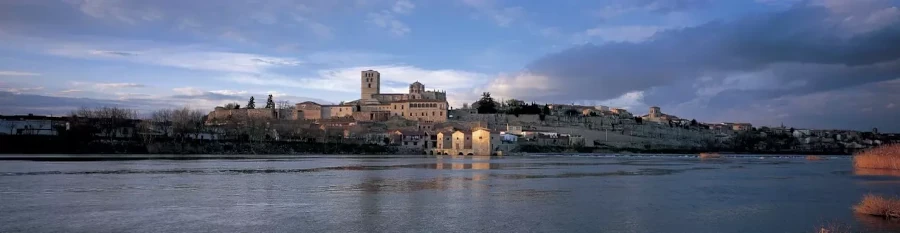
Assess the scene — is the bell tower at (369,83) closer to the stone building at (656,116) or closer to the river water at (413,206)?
the stone building at (656,116)

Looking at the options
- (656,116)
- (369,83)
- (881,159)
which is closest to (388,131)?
(369,83)

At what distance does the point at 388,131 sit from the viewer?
8681 centimetres

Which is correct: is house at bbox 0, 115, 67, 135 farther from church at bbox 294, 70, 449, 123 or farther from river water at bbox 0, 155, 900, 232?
river water at bbox 0, 155, 900, 232

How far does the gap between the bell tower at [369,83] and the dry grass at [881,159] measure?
85.3 m

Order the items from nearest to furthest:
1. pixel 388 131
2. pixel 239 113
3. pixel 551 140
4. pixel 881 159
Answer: pixel 881 159
pixel 388 131
pixel 551 140
pixel 239 113

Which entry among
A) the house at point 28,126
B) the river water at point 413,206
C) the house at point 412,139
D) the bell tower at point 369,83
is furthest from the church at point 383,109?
the river water at point 413,206

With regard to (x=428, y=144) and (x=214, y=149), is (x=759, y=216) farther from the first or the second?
(x=428, y=144)

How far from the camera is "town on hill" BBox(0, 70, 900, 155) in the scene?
198ft

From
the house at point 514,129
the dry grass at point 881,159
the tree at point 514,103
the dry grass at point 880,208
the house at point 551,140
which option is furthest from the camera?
the tree at point 514,103

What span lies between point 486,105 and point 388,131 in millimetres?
27307

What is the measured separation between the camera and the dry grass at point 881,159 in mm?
33969

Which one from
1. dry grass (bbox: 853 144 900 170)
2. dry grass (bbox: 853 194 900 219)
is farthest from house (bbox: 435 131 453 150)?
dry grass (bbox: 853 194 900 219)

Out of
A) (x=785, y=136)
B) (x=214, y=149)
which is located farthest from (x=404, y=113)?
(x=785, y=136)

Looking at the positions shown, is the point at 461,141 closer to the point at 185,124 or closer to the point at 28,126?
the point at 185,124
